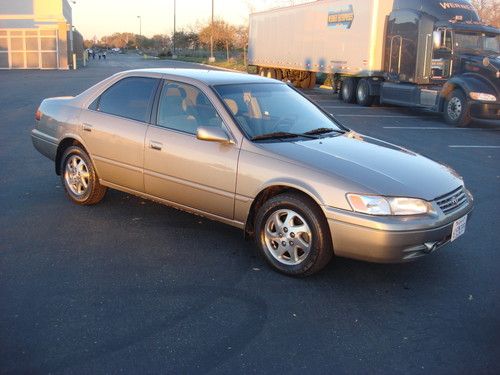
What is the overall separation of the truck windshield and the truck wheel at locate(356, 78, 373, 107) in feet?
15.2

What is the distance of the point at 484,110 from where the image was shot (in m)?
14.3

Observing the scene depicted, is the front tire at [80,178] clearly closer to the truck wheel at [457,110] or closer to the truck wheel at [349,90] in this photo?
the truck wheel at [457,110]

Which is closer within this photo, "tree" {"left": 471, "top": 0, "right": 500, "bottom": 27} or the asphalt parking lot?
the asphalt parking lot

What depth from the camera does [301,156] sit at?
4566 mm

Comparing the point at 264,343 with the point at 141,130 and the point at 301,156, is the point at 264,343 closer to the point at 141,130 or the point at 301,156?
the point at 301,156

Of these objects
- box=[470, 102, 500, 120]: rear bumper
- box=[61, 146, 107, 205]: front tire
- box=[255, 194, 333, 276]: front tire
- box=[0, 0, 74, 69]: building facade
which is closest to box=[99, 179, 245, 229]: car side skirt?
box=[61, 146, 107, 205]: front tire

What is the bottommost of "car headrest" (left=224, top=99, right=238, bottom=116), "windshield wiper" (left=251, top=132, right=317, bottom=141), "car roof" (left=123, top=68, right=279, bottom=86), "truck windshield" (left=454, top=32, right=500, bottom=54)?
"windshield wiper" (left=251, top=132, right=317, bottom=141)

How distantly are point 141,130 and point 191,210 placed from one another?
3.13ft

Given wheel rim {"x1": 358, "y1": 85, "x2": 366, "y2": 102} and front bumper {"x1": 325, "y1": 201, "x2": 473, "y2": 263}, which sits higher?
wheel rim {"x1": 358, "y1": 85, "x2": 366, "y2": 102}

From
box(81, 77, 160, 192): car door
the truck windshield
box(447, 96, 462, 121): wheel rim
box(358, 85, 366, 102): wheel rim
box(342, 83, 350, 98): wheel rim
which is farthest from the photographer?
box(342, 83, 350, 98): wheel rim

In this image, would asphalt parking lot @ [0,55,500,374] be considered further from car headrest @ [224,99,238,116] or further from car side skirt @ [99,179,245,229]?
car headrest @ [224,99,238,116]

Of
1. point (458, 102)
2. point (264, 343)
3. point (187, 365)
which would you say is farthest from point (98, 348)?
point (458, 102)

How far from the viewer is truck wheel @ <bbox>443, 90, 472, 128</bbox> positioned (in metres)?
14.6

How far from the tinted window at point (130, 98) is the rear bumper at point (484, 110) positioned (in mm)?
10905
